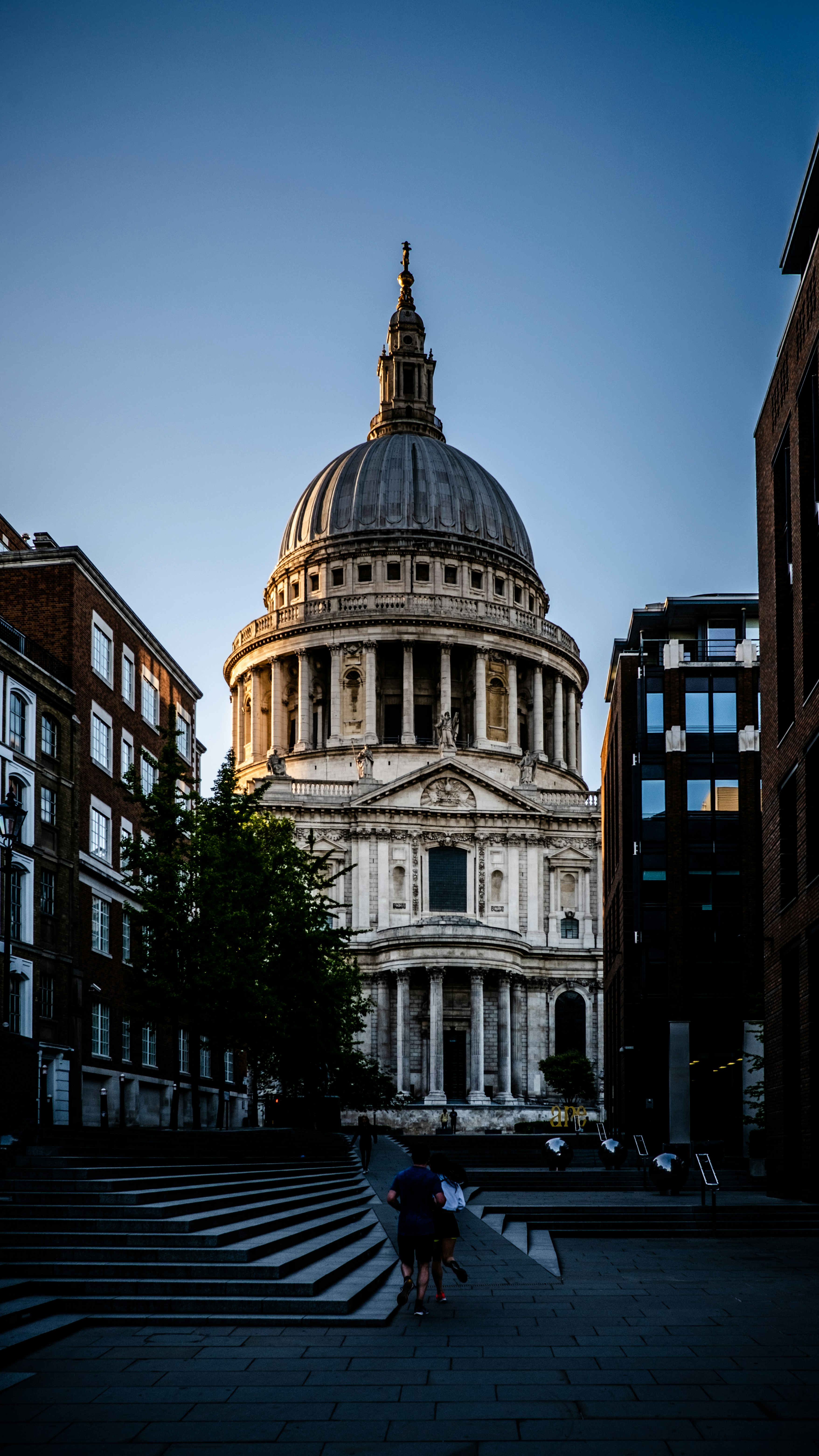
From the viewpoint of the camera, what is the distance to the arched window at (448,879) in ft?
340

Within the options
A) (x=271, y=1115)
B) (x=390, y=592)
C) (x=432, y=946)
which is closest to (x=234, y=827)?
(x=271, y=1115)

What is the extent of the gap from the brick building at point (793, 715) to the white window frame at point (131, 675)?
22.8 metres

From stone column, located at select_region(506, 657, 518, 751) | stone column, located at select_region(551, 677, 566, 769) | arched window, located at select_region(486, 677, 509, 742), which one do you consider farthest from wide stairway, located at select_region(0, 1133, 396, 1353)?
stone column, located at select_region(551, 677, 566, 769)

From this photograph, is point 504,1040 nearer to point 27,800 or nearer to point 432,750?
point 432,750

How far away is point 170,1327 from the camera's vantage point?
17.2 m

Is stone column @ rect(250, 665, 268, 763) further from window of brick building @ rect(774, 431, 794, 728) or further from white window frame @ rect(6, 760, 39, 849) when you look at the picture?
window of brick building @ rect(774, 431, 794, 728)

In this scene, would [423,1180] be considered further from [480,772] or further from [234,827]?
[480,772]

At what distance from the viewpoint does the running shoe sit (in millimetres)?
18172

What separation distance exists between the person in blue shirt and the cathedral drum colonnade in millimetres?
72737

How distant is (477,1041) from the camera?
9500 centimetres

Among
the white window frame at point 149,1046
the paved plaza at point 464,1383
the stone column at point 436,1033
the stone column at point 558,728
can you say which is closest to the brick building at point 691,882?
the white window frame at point 149,1046

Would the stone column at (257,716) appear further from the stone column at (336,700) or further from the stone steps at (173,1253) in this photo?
the stone steps at (173,1253)

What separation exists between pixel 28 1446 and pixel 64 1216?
363 inches

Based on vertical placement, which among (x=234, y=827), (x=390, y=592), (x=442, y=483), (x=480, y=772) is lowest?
(x=234, y=827)
